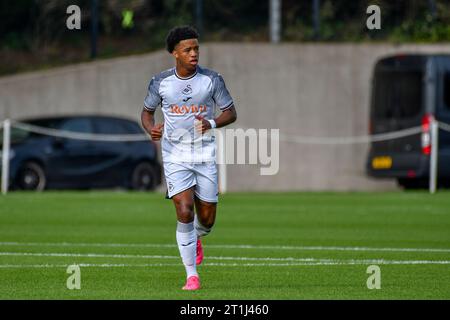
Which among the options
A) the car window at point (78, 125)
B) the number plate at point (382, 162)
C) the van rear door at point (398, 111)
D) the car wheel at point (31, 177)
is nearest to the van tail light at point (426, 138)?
the van rear door at point (398, 111)

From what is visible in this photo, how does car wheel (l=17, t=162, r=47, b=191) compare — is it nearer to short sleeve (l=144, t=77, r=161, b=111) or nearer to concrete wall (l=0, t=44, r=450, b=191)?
concrete wall (l=0, t=44, r=450, b=191)

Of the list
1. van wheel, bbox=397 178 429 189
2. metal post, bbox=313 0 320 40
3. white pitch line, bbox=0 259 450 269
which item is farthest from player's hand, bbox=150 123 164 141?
metal post, bbox=313 0 320 40

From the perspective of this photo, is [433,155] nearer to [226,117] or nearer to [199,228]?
[199,228]

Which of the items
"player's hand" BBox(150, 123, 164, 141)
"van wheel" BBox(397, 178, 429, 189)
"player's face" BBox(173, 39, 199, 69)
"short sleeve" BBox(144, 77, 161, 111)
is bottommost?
"van wheel" BBox(397, 178, 429, 189)

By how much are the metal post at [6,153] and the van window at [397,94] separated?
864cm

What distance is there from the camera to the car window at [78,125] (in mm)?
32169

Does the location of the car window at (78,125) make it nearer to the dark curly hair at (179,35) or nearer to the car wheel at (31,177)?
the car wheel at (31,177)

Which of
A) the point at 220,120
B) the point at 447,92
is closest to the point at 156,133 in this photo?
the point at 220,120

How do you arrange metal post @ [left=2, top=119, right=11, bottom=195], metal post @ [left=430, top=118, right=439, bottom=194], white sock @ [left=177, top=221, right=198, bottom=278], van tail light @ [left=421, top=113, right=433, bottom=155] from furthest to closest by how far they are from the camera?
van tail light @ [left=421, top=113, right=433, bottom=155]
metal post @ [left=430, top=118, right=439, bottom=194]
metal post @ [left=2, top=119, right=11, bottom=195]
white sock @ [left=177, top=221, right=198, bottom=278]

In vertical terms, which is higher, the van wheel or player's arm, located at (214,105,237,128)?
player's arm, located at (214,105,237,128)

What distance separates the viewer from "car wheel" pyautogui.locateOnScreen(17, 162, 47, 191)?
31.4 m

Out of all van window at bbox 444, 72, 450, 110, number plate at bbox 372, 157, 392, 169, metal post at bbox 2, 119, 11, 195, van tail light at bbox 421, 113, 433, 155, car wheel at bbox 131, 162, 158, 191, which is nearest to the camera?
metal post at bbox 2, 119, 11, 195

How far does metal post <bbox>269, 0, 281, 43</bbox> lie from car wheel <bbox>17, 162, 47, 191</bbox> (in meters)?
7.13

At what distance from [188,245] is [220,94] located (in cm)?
136
